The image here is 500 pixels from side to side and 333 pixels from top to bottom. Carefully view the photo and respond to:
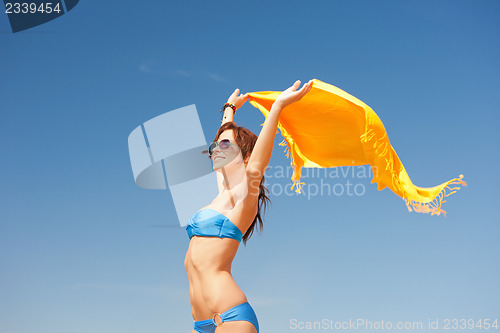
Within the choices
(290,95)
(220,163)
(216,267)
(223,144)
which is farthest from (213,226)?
(290,95)

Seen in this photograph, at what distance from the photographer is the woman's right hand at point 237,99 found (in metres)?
5.27

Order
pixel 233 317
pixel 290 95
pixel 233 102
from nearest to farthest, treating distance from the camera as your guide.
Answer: pixel 233 317 → pixel 290 95 → pixel 233 102

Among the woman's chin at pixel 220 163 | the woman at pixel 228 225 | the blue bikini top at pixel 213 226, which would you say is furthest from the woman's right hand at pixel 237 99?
the blue bikini top at pixel 213 226

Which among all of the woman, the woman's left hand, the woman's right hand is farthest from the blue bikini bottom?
the woman's right hand

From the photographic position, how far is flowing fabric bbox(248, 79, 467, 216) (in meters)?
4.81

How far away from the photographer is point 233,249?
3.93 m

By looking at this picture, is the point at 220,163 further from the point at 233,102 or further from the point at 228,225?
the point at 233,102

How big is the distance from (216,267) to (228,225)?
0.35 metres

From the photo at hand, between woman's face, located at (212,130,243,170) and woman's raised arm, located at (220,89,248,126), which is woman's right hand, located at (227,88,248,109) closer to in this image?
woman's raised arm, located at (220,89,248,126)

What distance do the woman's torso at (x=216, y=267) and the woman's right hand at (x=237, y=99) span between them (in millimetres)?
1464

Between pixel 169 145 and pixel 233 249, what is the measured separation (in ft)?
4.70

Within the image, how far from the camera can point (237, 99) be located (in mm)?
5301

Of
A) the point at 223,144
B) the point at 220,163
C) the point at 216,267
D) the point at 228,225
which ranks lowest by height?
the point at 216,267

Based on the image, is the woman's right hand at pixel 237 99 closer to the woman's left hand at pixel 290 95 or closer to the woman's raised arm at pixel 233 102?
the woman's raised arm at pixel 233 102
